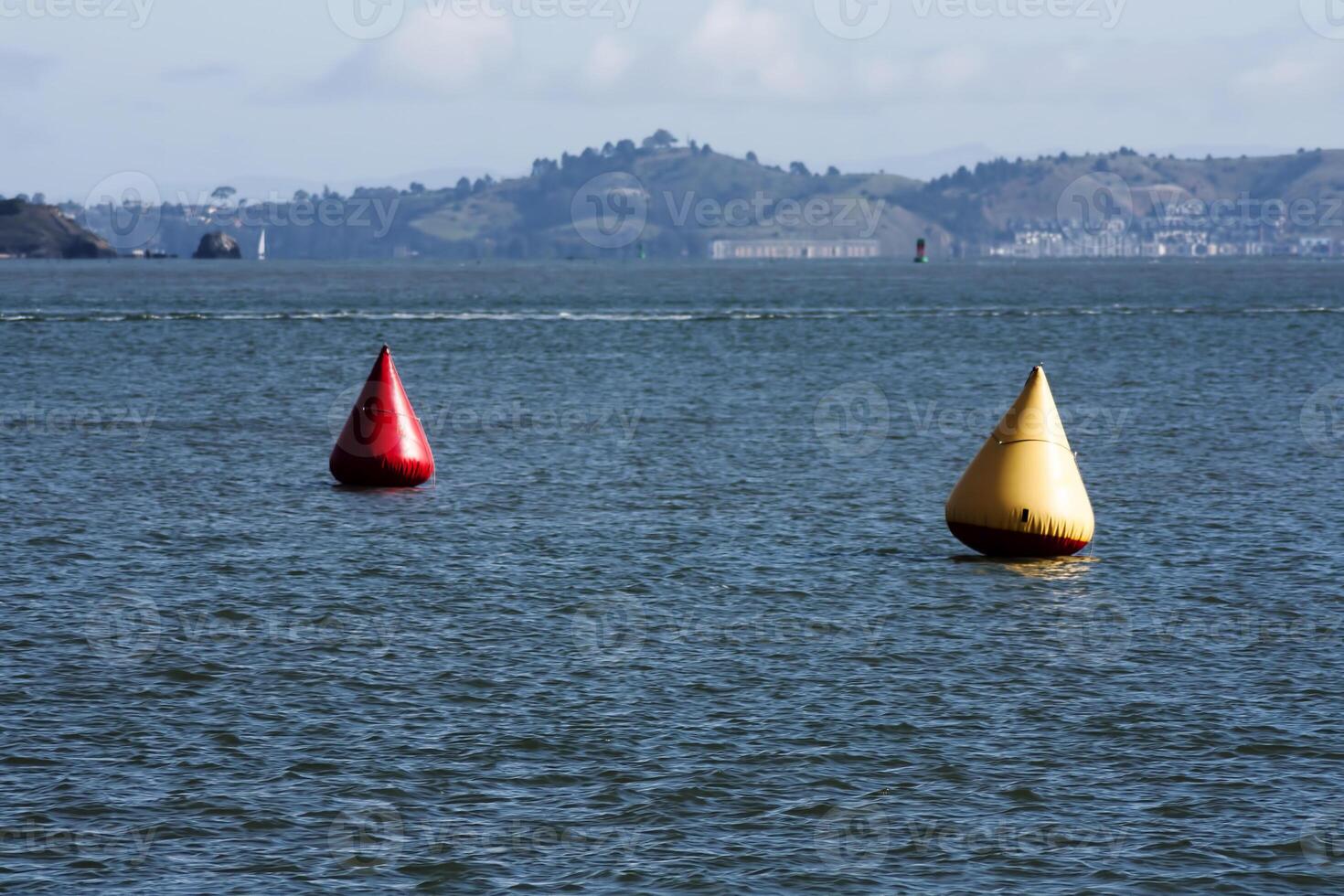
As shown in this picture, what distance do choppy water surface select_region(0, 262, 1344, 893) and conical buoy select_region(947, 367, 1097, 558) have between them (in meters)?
0.59

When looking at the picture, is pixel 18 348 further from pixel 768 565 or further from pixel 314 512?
pixel 768 565

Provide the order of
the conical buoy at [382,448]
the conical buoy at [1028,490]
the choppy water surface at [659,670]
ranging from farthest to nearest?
the conical buoy at [382,448] → the conical buoy at [1028,490] → the choppy water surface at [659,670]

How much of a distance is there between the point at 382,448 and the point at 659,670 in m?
17.5

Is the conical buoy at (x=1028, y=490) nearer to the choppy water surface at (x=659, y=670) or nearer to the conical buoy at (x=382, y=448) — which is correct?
the choppy water surface at (x=659, y=670)

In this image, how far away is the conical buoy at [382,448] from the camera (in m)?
37.9

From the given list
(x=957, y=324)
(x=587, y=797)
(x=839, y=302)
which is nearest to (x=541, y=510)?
(x=587, y=797)

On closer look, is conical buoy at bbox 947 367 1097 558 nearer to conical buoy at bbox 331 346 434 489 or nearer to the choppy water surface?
the choppy water surface

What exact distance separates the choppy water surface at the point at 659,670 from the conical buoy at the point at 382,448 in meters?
0.62

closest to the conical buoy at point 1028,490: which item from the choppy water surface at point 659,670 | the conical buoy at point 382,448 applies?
the choppy water surface at point 659,670

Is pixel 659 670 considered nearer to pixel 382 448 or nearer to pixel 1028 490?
pixel 1028 490

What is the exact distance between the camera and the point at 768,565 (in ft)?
101

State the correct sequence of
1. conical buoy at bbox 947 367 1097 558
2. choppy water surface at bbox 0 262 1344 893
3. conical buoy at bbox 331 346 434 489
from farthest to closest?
conical buoy at bbox 331 346 434 489, conical buoy at bbox 947 367 1097 558, choppy water surface at bbox 0 262 1344 893

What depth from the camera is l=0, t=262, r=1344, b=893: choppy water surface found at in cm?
1595

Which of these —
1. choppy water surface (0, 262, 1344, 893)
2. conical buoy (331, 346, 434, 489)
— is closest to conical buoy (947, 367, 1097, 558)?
choppy water surface (0, 262, 1344, 893)
